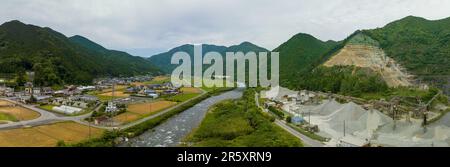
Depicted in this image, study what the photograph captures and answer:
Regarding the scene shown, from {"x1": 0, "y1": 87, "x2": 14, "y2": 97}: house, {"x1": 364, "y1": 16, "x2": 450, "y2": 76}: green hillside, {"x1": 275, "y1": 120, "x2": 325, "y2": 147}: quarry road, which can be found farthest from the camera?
{"x1": 364, "y1": 16, "x2": 450, "y2": 76}: green hillside

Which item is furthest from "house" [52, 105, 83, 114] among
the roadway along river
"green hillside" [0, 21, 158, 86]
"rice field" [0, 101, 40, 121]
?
"green hillside" [0, 21, 158, 86]

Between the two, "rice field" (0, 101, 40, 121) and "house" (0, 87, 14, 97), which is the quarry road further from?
"house" (0, 87, 14, 97)

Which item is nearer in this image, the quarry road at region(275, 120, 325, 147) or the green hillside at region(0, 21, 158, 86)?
the quarry road at region(275, 120, 325, 147)

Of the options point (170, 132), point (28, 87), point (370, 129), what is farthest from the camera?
point (28, 87)

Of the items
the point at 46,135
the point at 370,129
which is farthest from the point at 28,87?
the point at 370,129

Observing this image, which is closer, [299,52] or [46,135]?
[46,135]

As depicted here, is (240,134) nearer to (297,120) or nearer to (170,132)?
(170,132)
